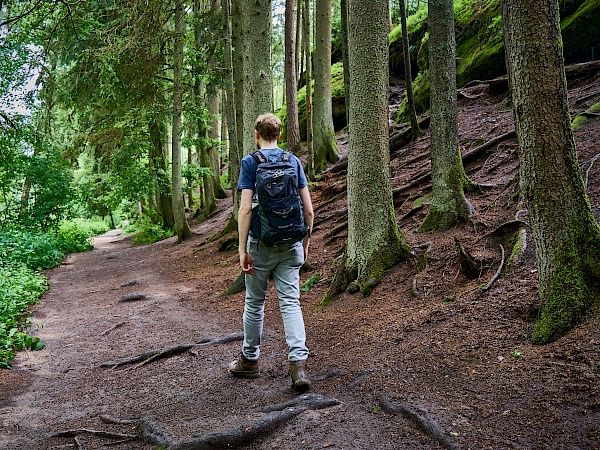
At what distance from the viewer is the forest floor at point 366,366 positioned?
3464 millimetres

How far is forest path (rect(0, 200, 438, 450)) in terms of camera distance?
3600 millimetres

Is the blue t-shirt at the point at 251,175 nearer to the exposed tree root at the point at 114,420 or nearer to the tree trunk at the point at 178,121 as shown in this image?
the exposed tree root at the point at 114,420

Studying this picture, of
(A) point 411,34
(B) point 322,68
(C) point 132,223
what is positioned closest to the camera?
(B) point 322,68

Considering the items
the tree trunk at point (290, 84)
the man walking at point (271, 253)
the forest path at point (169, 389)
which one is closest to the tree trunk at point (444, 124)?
the forest path at point (169, 389)

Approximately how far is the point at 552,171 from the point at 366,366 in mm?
2348

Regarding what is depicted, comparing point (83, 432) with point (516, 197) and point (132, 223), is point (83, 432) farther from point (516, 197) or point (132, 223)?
point (132, 223)

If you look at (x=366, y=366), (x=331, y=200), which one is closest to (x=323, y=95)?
(x=331, y=200)

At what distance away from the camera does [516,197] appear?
24.8ft

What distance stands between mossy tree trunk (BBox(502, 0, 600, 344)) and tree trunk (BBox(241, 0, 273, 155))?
5.26 meters

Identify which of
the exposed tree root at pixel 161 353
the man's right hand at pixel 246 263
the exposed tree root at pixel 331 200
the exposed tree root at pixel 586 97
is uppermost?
the exposed tree root at pixel 586 97

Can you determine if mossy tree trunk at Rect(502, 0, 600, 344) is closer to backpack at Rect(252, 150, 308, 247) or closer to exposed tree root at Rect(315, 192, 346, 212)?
backpack at Rect(252, 150, 308, 247)

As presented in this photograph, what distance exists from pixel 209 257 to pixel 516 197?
8.97 meters

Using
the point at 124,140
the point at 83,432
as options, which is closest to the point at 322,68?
the point at 124,140

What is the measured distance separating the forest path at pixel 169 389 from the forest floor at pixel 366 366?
21 mm
